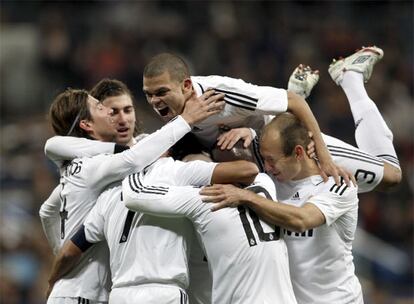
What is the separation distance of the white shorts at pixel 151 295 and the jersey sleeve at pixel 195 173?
1.71 ft

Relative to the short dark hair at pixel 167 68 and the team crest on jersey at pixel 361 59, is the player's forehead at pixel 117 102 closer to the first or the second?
the short dark hair at pixel 167 68

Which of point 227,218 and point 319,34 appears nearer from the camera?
point 227,218

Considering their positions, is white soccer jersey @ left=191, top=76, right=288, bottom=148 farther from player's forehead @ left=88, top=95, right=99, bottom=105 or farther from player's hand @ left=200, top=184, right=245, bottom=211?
player's forehead @ left=88, top=95, right=99, bottom=105

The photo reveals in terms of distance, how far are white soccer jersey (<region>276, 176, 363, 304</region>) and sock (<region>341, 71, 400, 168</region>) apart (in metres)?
0.83

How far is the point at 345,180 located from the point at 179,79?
39.0 inches

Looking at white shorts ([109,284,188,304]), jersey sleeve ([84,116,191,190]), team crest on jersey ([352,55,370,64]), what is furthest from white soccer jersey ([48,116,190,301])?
team crest on jersey ([352,55,370,64])

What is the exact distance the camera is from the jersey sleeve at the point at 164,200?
532 cm

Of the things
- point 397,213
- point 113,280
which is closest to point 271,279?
point 113,280

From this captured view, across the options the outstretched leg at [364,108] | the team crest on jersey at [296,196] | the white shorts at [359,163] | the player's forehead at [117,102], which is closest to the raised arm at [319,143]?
the team crest on jersey at [296,196]

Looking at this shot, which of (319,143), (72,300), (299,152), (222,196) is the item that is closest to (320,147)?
(319,143)

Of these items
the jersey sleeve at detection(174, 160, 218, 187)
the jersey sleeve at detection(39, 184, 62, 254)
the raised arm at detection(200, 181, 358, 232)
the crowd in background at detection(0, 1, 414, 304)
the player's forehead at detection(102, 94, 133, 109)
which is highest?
the player's forehead at detection(102, 94, 133, 109)

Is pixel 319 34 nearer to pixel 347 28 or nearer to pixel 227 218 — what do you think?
pixel 347 28

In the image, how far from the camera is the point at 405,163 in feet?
39.7

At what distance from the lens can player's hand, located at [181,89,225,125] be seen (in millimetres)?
5570
